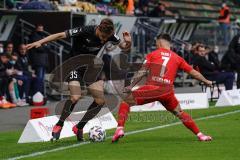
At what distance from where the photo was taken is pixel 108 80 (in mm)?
25766

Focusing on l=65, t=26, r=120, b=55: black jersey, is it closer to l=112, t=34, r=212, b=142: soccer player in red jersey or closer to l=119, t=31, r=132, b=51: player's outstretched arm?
l=119, t=31, r=132, b=51: player's outstretched arm

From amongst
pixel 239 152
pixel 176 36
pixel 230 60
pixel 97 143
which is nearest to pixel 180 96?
pixel 230 60

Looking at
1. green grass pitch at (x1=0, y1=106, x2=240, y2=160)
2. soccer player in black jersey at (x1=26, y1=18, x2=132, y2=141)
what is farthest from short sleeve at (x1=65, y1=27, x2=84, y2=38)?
green grass pitch at (x1=0, y1=106, x2=240, y2=160)

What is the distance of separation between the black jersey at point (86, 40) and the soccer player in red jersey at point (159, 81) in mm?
831

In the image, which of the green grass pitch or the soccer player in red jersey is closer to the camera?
the green grass pitch

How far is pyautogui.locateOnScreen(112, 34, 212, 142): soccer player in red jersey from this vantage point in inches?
467

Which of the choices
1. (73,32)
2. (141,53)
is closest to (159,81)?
(73,32)

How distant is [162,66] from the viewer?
39.0 ft

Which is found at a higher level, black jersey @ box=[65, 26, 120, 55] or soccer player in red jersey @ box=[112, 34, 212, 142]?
black jersey @ box=[65, 26, 120, 55]

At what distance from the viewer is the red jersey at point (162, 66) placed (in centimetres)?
1185

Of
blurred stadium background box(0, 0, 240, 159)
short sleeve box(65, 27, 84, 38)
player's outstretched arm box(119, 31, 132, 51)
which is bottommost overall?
blurred stadium background box(0, 0, 240, 159)

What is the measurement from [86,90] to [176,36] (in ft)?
72.4

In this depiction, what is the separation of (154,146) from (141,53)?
18648 millimetres

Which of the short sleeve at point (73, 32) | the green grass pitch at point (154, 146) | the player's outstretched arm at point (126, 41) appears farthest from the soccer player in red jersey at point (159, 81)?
the short sleeve at point (73, 32)
